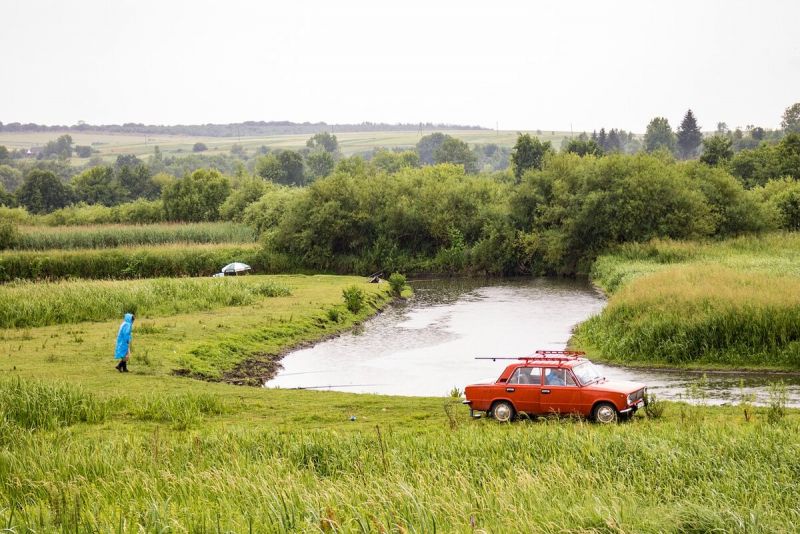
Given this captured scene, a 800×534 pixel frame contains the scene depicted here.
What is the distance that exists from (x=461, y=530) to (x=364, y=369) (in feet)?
77.0

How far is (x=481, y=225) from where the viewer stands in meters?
85.8

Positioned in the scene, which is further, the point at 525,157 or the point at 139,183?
the point at 139,183

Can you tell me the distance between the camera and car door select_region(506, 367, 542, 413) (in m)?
22.0

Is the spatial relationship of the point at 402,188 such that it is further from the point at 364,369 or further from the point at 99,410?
the point at 99,410

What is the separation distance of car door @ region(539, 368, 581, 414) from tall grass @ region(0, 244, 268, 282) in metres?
51.4

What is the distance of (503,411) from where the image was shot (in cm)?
2220

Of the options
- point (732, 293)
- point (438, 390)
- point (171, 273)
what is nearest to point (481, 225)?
point (171, 273)

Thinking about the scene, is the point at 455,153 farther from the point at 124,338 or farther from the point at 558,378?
the point at 558,378

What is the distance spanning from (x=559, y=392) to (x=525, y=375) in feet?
3.32

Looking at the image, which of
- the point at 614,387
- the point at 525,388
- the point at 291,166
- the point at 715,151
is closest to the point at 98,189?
the point at 291,166

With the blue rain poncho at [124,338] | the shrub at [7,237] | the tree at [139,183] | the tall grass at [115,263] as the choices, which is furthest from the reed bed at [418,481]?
the tree at [139,183]

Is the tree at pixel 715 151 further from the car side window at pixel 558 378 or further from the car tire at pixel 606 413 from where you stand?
the car tire at pixel 606 413

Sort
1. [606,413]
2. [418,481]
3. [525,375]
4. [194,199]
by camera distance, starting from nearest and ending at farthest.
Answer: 1. [418,481]
2. [606,413]
3. [525,375]
4. [194,199]

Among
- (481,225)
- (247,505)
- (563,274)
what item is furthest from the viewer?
(481,225)
